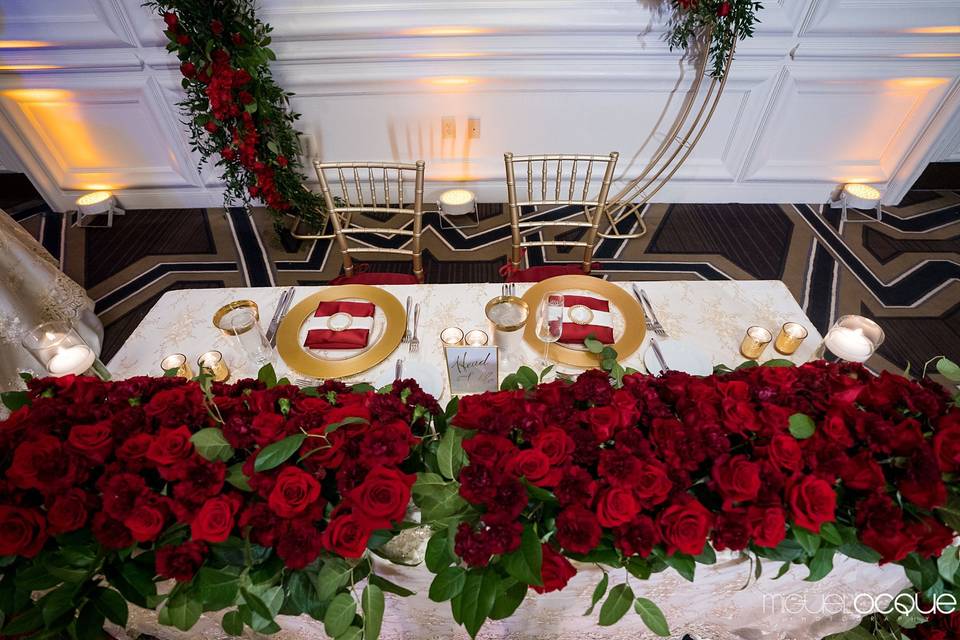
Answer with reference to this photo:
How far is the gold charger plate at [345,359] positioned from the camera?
48.6 inches

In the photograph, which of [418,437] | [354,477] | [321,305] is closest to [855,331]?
[418,437]

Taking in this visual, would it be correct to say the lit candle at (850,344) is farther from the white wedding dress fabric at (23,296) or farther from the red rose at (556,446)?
the white wedding dress fabric at (23,296)

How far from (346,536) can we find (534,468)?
26 centimetres

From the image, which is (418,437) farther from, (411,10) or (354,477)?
(411,10)

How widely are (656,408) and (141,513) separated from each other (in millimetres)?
748

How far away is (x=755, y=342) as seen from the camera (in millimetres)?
1216

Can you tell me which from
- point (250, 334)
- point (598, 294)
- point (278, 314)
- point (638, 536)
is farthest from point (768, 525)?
point (278, 314)

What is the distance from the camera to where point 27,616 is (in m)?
0.63

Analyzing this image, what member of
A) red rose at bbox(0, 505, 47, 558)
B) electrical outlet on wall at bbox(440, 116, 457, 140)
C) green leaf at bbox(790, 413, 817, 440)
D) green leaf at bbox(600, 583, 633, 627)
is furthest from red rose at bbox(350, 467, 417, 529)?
electrical outlet on wall at bbox(440, 116, 457, 140)

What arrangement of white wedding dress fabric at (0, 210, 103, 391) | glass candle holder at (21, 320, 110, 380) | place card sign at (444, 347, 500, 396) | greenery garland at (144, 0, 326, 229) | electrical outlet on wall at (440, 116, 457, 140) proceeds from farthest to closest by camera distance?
electrical outlet on wall at (440, 116, 457, 140) < greenery garland at (144, 0, 326, 229) < white wedding dress fabric at (0, 210, 103, 391) < glass candle holder at (21, 320, 110, 380) < place card sign at (444, 347, 500, 396)

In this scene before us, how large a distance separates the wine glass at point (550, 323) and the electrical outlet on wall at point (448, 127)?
198 cm

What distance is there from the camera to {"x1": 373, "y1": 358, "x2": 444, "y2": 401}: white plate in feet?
3.85

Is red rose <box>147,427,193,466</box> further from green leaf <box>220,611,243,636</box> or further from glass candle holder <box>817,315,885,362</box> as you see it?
glass candle holder <box>817,315,885,362</box>

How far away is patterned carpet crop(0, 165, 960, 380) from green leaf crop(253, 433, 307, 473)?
83.0 inches
